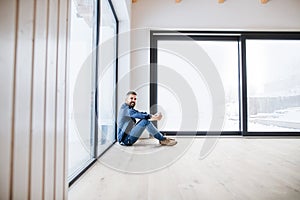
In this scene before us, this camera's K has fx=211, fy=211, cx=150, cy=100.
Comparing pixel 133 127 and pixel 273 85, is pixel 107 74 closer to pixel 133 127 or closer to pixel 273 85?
pixel 133 127

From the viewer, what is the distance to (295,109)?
12.5ft

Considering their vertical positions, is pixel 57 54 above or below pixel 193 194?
above

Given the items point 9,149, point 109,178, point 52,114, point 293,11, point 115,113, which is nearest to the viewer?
point 9,149

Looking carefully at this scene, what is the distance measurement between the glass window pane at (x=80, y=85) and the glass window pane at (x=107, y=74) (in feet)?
1.43

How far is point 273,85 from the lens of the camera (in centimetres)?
381

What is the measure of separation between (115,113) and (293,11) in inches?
139

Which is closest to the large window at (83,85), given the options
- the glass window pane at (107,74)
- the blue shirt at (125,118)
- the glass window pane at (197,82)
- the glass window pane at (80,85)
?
the glass window pane at (80,85)

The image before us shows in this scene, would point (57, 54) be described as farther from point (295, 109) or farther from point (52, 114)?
point (295, 109)

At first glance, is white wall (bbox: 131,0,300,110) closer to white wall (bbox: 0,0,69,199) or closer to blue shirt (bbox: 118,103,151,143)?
blue shirt (bbox: 118,103,151,143)

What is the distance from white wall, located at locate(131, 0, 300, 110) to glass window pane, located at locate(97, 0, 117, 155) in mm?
599

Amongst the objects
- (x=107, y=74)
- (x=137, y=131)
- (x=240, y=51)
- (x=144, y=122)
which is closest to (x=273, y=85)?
(x=240, y=51)

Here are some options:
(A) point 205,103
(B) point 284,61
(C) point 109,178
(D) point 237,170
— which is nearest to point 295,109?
(B) point 284,61

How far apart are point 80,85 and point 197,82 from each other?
255cm

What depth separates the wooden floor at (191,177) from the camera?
3.81ft
